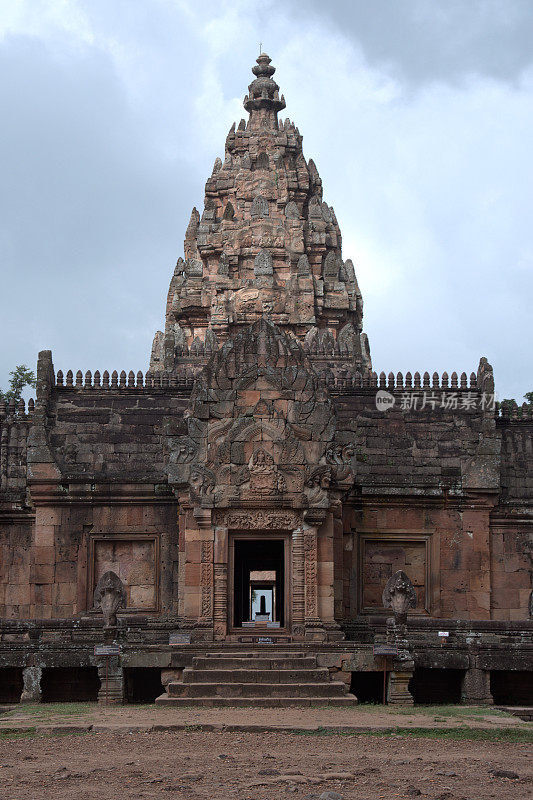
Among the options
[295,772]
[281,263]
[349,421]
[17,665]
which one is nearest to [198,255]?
[281,263]

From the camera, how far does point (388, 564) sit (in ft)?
89.8

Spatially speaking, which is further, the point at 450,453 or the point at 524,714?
the point at 450,453

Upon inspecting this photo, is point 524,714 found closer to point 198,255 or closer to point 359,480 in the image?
point 359,480

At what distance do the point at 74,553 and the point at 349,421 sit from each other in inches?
263

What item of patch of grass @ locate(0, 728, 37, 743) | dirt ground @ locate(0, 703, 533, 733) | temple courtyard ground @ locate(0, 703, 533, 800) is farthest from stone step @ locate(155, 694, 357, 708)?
patch of grass @ locate(0, 728, 37, 743)

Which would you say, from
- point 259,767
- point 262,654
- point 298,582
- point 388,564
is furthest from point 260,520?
point 259,767

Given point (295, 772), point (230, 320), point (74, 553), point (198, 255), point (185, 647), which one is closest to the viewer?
point (295, 772)

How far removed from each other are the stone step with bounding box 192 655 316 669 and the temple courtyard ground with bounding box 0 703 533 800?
5.76 ft

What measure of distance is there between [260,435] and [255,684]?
4902 mm

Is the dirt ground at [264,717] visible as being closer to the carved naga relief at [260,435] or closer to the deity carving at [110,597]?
the deity carving at [110,597]

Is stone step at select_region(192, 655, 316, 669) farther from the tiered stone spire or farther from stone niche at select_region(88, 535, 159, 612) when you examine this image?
the tiered stone spire

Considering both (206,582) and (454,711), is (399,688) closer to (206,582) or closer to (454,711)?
(454,711)

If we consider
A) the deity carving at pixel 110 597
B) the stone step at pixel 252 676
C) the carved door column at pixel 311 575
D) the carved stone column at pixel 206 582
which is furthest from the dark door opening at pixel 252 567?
the deity carving at pixel 110 597

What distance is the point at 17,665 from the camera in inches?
867
